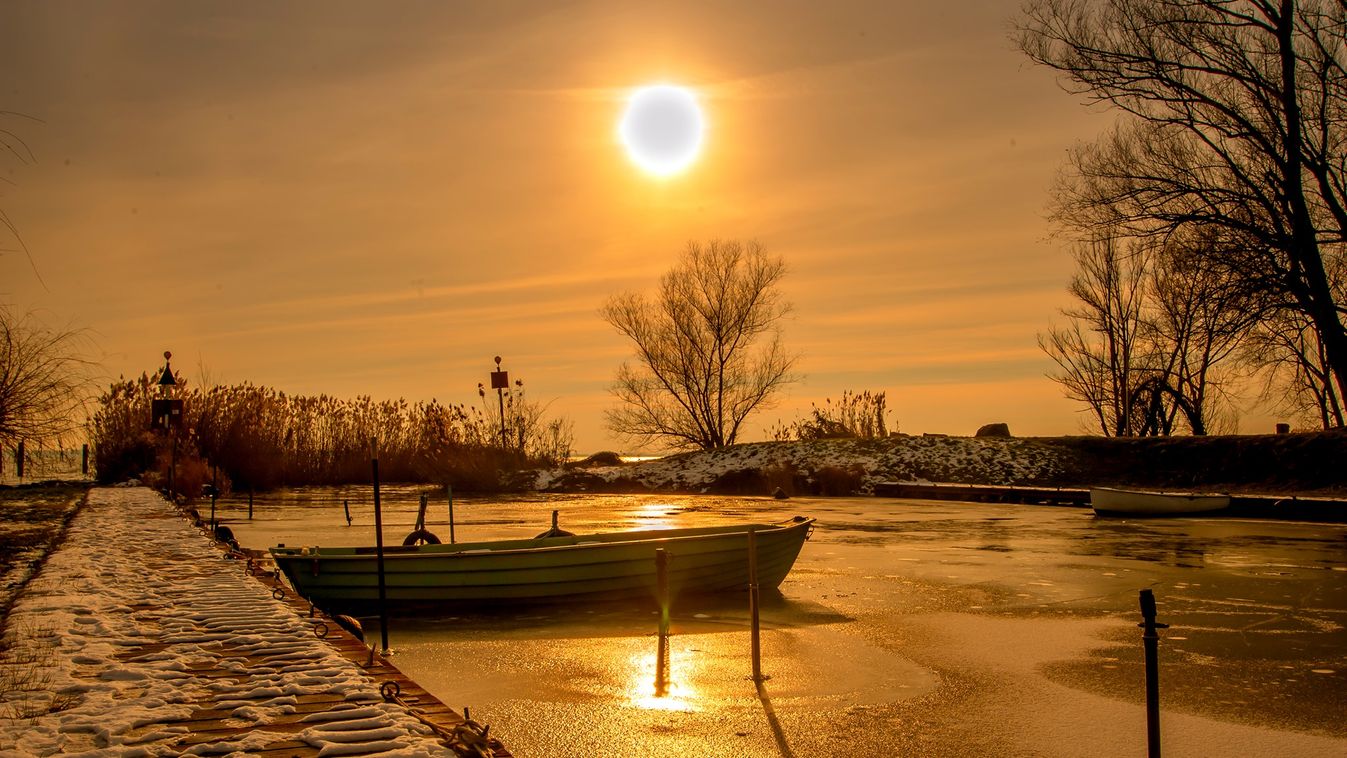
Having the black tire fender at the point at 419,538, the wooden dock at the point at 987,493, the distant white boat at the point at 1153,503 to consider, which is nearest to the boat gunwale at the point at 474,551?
the black tire fender at the point at 419,538

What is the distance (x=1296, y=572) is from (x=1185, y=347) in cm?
2588

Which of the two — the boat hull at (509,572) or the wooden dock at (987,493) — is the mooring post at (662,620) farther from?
the wooden dock at (987,493)

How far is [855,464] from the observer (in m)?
34.3

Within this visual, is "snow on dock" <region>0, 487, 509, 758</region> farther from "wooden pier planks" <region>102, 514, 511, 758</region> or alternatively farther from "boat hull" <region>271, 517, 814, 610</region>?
"boat hull" <region>271, 517, 814, 610</region>

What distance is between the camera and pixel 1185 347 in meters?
37.5

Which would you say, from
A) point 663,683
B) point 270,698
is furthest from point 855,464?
point 270,698

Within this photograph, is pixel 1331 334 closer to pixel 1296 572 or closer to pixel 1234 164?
pixel 1234 164

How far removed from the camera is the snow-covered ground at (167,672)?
16.9 ft

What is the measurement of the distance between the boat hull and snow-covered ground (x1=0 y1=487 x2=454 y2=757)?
1.28m

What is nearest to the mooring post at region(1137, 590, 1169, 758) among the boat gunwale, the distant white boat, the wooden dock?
the boat gunwale

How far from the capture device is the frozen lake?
22.7 feet

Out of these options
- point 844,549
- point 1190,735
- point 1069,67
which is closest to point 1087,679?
point 1190,735

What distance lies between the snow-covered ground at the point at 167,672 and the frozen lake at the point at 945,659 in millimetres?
1286

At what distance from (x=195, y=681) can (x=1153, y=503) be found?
20830mm
